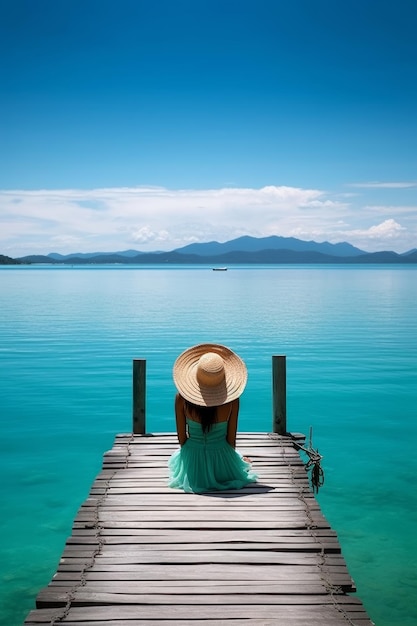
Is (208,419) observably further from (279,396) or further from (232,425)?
(279,396)

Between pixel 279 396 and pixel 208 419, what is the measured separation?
402 centimetres

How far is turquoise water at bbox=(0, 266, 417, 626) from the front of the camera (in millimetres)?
11573

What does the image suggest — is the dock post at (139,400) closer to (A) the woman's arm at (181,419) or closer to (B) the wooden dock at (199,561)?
(B) the wooden dock at (199,561)

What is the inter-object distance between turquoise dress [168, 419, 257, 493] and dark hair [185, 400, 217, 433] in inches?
2.8

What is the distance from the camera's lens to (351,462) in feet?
55.5

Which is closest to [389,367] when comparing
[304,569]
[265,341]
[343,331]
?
[265,341]

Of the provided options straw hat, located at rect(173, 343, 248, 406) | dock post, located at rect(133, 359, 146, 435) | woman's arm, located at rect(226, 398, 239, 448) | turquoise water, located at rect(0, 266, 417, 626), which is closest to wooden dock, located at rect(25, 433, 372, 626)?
woman's arm, located at rect(226, 398, 239, 448)

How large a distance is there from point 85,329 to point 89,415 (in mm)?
21672

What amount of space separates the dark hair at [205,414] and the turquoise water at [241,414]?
12.5 ft

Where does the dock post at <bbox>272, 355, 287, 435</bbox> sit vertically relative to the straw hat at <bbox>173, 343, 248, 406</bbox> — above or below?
below

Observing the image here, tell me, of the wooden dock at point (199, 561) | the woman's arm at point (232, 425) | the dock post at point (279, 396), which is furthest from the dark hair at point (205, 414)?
the dock post at point (279, 396)

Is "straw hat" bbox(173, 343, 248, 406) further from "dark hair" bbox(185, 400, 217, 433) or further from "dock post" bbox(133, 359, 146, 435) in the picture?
"dock post" bbox(133, 359, 146, 435)

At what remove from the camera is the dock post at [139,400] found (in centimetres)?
1283

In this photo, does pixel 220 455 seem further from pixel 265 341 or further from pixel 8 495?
pixel 265 341
